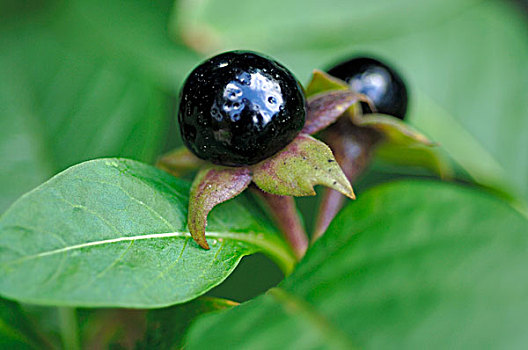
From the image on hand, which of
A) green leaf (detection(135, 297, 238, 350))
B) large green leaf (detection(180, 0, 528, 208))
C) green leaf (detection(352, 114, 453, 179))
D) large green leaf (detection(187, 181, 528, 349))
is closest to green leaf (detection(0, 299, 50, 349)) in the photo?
green leaf (detection(135, 297, 238, 350))

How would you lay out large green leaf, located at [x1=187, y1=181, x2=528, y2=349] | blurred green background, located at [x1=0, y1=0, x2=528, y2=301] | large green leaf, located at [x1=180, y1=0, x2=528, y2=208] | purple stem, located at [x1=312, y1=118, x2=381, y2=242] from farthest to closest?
large green leaf, located at [x1=180, y1=0, x2=528, y2=208]
blurred green background, located at [x1=0, y1=0, x2=528, y2=301]
purple stem, located at [x1=312, y1=118, x2=381, y2=242]
large green leaf, located at [x1=187, y1=181, x2=528, y2=349]

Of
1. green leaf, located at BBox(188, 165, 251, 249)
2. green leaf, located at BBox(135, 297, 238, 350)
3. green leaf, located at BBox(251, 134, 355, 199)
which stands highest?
green leaf, located at BBox(251, 134, 355, 199)

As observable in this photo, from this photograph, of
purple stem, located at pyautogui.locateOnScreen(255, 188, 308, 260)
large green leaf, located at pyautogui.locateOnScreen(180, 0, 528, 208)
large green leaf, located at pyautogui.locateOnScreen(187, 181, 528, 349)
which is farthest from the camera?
large green leaf, located at pyautogui.locateOnScreen(180, 0, 528, 208)

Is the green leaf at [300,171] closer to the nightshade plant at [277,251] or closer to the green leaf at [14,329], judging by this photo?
the nightshade plant at [277,251]

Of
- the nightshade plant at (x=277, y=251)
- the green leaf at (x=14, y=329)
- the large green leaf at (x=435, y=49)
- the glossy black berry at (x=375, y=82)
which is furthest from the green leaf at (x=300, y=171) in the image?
the large green leaf at (x=435, y=49)

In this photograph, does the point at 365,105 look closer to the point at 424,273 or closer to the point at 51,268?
the point at 424,273

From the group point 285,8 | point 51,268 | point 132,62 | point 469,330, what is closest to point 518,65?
point 285,8

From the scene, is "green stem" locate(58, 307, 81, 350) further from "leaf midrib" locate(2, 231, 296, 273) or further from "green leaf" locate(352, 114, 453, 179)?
"green leaf" locate(352, 114, 453, 179)
